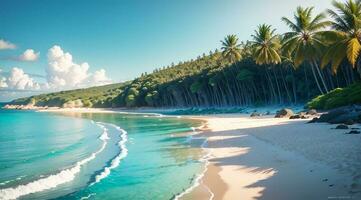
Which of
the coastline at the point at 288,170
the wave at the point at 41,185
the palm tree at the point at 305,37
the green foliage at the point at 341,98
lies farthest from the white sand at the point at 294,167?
the palm tree at the point at 305,37

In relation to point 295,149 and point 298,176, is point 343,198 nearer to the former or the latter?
point 298,176

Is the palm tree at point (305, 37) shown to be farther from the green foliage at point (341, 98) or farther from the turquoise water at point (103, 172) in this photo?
the turquoise water at point (103, 172)

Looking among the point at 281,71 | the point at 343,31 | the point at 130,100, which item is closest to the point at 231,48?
the point at 281,71

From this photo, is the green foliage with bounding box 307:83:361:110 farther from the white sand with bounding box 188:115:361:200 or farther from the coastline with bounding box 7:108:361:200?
the coastline with bounding box 7:108:361:200

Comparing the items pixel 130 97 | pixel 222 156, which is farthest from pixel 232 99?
pixel 222 156

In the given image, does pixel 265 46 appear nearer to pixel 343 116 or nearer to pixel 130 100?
pixel 343 116

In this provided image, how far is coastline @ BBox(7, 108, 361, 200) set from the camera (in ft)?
33.5

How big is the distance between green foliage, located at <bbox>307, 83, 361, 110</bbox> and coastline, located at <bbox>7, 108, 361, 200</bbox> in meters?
12.5

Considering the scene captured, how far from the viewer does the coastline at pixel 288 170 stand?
10.2 metres

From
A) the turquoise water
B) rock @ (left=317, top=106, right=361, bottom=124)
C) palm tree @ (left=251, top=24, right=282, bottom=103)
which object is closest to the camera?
the turquoise water

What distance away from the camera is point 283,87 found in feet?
209

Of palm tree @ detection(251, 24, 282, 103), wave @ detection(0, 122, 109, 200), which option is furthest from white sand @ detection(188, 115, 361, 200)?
palm tree @ detection(251, 24, 282, 103)

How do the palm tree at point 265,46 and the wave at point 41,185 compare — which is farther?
the palm tree at point 265,46

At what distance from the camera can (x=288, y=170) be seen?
13039 mm
